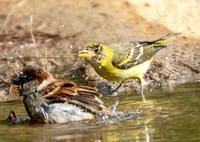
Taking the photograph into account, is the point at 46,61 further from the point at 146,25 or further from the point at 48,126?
the point at 48,126

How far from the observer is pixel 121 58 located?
8.28 meters

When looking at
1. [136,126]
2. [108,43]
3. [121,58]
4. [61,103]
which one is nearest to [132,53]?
[121,58]

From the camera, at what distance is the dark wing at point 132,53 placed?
323 inches

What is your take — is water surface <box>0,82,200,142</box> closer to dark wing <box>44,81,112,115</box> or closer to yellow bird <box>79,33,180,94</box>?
dark wing <box>44,81,112,115</box>

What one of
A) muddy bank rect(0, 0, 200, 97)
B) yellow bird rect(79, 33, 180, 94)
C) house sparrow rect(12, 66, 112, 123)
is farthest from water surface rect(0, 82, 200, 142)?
muddy bank rect(0, 0, 200, 97)

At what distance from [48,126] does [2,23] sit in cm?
767

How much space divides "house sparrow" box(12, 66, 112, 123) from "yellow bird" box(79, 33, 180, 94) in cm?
190

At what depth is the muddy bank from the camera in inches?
363

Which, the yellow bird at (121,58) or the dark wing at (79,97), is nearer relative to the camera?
the dark wing at (79,97)

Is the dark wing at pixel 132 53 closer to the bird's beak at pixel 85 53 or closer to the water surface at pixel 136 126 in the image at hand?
the bird's beak at pixel 85 53

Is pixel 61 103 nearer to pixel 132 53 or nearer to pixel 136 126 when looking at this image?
pixel 136 126

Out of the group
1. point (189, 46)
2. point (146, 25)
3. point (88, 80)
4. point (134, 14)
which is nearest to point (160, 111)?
point (88, 80)

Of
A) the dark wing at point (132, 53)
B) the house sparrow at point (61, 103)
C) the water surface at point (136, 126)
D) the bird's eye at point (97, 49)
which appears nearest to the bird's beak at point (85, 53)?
the bird's eye at point (97, 49)

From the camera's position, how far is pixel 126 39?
10531mm
